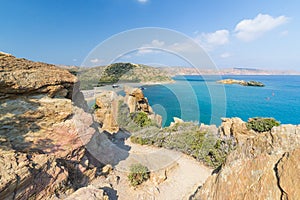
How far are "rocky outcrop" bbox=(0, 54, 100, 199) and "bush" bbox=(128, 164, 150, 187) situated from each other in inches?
50.8

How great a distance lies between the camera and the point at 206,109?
2316cm

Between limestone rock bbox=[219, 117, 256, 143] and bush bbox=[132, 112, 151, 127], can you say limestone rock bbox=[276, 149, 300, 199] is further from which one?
bush bbox=[132, 112, 151, 127]

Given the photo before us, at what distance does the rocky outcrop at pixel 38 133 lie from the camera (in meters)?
3.17

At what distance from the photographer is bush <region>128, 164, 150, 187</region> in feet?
17.1

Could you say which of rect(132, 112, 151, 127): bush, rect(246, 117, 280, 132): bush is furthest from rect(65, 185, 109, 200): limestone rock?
rect(246, 117, 280, 132): bush

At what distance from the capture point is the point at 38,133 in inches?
163

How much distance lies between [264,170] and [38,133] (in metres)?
4.73

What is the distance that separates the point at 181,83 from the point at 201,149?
9351 millimetres

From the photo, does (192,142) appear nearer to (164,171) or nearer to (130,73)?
(164,171)

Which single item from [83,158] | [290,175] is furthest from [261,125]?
[83,158]

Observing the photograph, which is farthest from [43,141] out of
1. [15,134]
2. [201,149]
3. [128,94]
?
[128,94]

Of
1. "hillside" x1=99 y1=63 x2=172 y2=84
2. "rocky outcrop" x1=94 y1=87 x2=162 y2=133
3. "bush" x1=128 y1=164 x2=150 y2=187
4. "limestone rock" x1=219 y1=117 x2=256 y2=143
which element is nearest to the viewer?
"bush" x1=128 y1=164 x2=150 y2=187

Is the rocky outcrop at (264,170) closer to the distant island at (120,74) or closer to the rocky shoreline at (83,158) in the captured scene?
the rocky shoreline at (83,158)

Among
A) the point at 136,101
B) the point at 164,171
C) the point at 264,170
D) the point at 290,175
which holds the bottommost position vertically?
the point at 164,171
